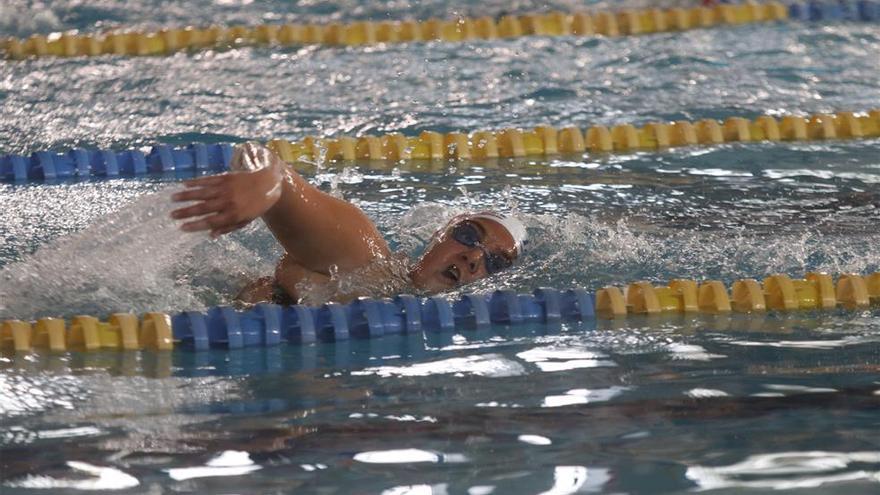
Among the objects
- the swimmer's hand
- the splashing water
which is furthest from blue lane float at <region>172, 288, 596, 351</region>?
the swimmer's hand

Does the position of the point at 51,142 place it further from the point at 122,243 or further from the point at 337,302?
the point at 337,302

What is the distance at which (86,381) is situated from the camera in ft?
8.85

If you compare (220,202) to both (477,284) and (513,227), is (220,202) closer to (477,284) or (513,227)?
(477,284)

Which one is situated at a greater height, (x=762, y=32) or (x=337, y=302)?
(x=762, y=32)

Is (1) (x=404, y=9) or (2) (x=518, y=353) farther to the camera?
(1) (x=404, y=9)

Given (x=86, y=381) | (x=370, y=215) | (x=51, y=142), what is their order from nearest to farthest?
1. (x=86, y=381)
2. (x=370, y=215)
3. (x=51, y=142)

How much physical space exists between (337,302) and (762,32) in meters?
4.11

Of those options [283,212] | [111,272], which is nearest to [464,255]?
[283,212]

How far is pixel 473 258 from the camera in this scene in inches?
135

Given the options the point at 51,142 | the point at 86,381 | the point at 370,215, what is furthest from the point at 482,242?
the point at 51,142

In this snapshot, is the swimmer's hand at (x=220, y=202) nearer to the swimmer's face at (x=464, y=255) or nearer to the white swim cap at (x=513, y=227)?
the swimmer's face at (x=464, y=255)

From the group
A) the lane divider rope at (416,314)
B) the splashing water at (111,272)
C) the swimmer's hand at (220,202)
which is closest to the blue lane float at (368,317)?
the lane divider rope at (416,314)

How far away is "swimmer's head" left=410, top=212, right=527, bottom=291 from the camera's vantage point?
340cm

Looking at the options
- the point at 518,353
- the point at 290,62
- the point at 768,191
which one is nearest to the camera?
the point at 518,353
